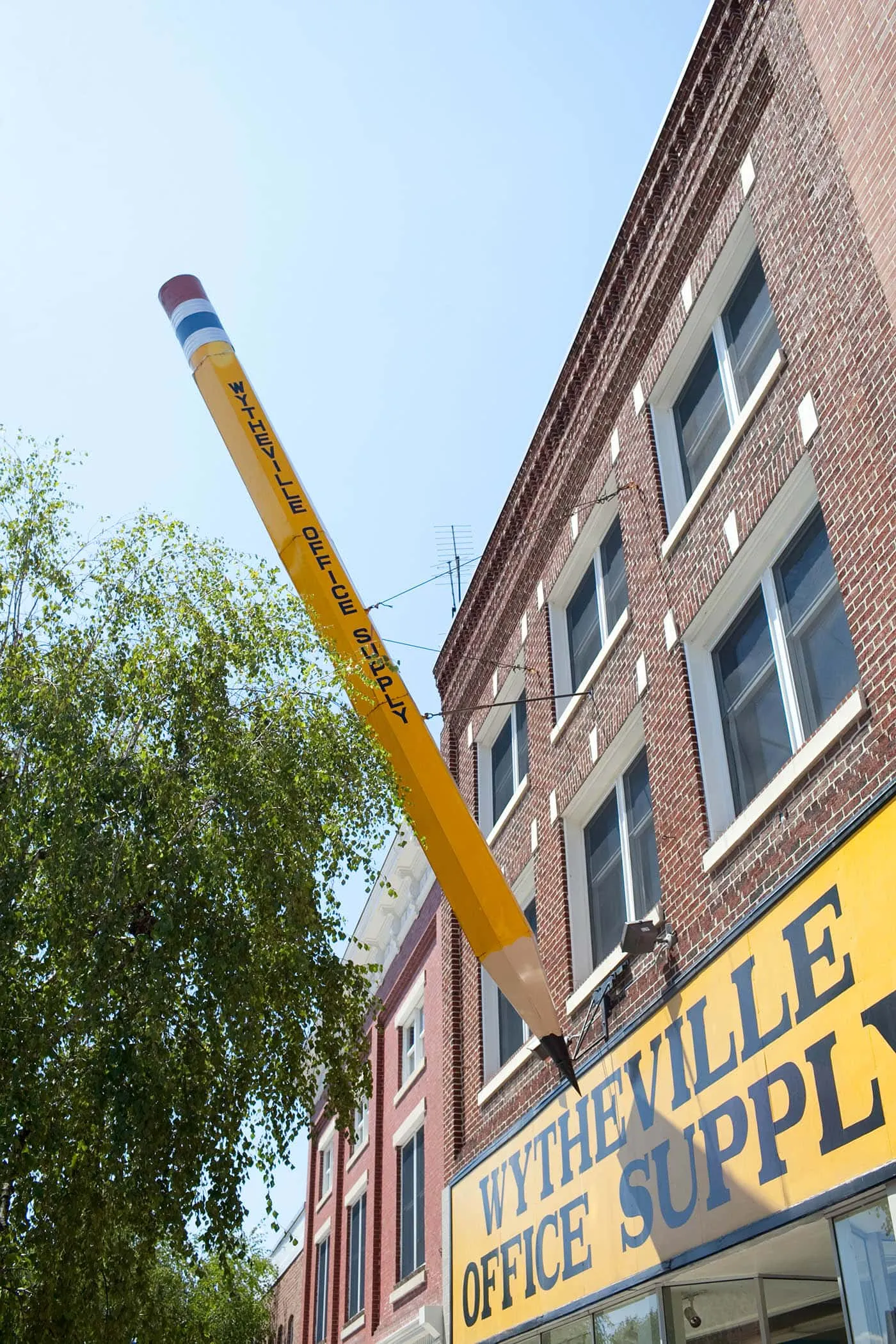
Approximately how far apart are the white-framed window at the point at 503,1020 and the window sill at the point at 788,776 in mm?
5625

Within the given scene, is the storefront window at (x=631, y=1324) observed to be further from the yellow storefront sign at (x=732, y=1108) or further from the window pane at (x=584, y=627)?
the window pane at (x=584, y=627)

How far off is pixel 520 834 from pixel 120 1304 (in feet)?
26.1

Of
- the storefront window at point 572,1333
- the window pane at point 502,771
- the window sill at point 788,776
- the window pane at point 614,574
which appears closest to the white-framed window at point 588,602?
the window pane at point 614,574

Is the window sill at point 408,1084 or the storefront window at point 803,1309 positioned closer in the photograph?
the storefront window at point 803,1309

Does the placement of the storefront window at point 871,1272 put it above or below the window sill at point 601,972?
below

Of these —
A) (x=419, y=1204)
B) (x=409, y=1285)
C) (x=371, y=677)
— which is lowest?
(x=409, y=1285)

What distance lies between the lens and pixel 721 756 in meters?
11.2

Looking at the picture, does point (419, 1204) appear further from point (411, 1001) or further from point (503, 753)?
point (503, 753)

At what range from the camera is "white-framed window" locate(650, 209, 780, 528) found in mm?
11578

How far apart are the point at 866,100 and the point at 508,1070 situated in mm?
11028

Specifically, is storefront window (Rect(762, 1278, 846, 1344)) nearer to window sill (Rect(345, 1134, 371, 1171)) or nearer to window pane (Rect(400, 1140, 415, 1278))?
window pane (Rect(400, 1140, 415, 1278))

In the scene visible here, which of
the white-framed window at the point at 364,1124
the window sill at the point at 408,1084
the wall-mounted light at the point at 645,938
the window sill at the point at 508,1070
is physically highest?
the white-framed window at the point at 364,1124

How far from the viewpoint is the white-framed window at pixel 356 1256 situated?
76.8 feet

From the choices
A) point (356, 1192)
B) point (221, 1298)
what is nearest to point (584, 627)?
point (356, 1192)
